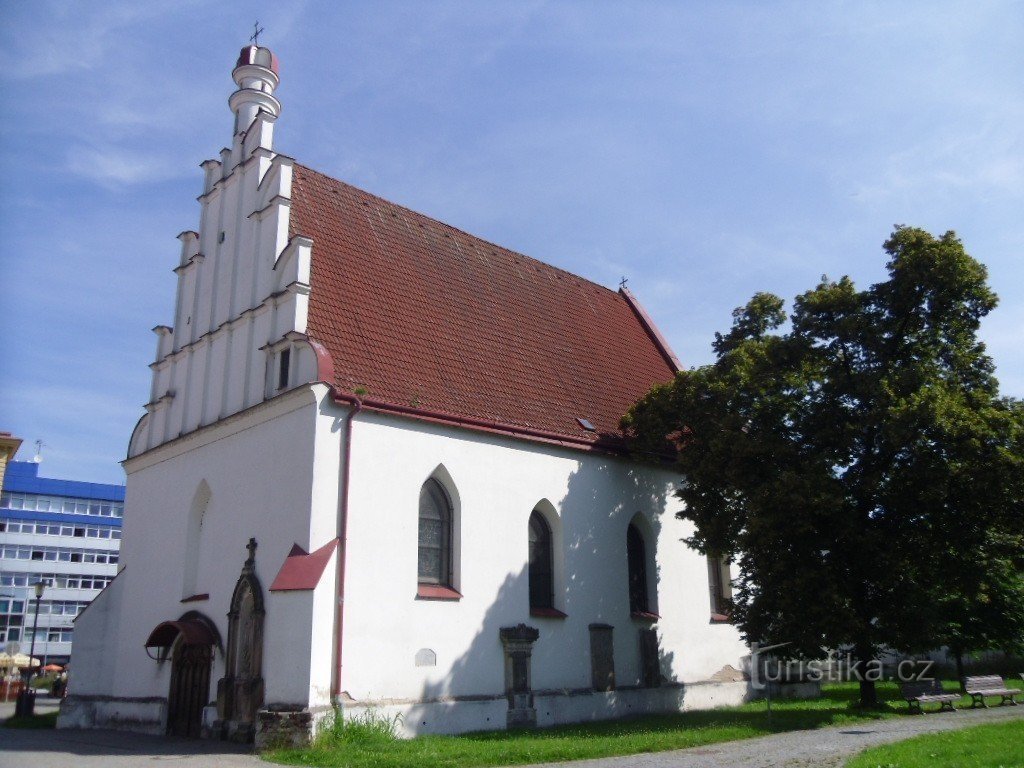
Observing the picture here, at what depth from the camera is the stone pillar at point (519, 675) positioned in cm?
1608

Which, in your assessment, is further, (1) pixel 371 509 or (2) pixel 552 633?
(2) pixel 552 633

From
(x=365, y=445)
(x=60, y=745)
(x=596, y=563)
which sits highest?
(x=365, y=445)

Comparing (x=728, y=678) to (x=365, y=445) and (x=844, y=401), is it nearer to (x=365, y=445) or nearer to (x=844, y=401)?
(x=844, y=401)

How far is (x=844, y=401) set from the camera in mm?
16438

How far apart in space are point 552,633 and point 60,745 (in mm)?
8627

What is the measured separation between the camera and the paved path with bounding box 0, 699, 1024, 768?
10922 millimetres

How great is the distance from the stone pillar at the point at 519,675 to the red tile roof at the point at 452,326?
12.7 ft

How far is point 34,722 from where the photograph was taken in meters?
19.3

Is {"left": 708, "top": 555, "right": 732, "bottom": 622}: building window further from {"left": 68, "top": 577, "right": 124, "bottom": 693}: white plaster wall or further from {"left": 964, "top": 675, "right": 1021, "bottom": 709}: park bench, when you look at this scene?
{"left": 68, "top": 577, "right": 124, "bottom": 693}: white plaster wall

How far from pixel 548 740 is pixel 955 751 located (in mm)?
5764

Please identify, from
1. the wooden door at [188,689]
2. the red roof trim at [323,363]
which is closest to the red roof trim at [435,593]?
the red roof trim at [323,363]

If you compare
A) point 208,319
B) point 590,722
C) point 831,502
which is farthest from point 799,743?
point 208,319

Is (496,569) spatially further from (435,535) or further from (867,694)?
(867,694)

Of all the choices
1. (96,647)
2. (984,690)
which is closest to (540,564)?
(984,690)
